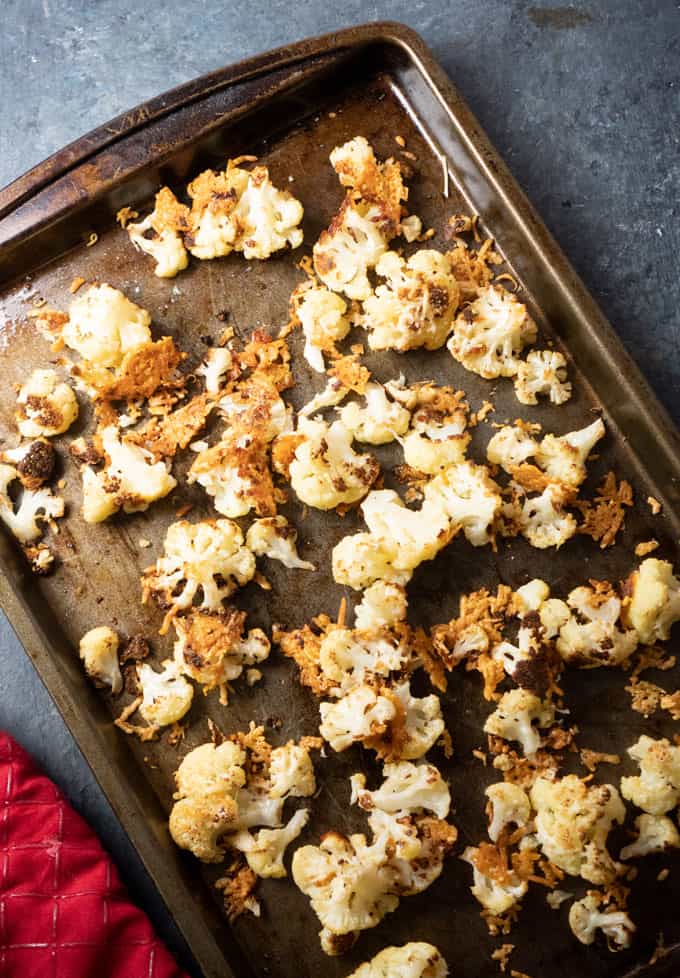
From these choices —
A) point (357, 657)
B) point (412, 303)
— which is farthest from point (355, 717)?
point (412, 303)

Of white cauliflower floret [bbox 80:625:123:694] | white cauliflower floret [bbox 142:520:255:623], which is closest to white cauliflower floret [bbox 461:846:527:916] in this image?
white cauliflower floret [bbox 142:520:255:623]

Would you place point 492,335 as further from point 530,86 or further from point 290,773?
point 290,773

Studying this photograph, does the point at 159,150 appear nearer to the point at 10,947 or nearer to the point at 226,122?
the point at 226,122

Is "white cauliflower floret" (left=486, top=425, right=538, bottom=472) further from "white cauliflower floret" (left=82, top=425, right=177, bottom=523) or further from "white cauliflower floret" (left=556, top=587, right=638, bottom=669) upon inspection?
"white cauliflower floret" (left=82, top=425, right=177, bottom=523)

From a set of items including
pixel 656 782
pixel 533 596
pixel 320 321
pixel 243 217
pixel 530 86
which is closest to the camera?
pixel 656 782

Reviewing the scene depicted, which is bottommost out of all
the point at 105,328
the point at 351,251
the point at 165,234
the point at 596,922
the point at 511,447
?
the point at 596,922

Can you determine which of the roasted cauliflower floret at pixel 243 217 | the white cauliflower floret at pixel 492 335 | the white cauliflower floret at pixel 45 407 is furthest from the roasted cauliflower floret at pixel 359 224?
the white cauliflower floret at pixel 45 407

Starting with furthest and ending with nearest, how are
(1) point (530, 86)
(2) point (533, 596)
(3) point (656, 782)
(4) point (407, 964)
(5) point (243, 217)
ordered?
1. (1) point (530, 86)
2. (5) point (243, 217)
3. (2) point (533, 596)
4. (3) point (656, 782)
5. (4) point (407, 964)
